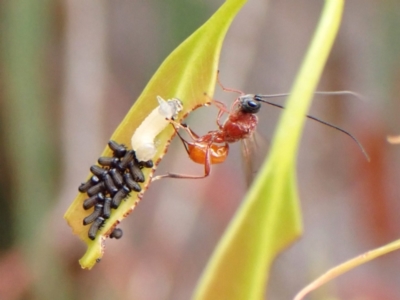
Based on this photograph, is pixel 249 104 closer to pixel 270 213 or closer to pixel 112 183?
pixel 112 183

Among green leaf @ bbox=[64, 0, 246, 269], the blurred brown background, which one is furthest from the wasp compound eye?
the blurred brown background

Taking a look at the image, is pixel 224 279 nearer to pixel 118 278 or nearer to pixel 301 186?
pixel 118 278

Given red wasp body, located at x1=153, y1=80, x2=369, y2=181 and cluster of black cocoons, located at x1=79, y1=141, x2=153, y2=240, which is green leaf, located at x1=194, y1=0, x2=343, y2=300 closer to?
cluster of black cocoons, located at x1=79, y1=141, x2=153, y2=240

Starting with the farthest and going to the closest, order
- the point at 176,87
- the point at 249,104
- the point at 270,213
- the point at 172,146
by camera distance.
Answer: the point at 172,146 < the point at 249,104 < the point at 176,87 < the point at 270,213

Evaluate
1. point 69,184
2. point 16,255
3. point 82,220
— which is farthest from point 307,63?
point 16,255

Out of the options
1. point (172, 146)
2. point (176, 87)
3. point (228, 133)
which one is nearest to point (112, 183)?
point (176, 87)
